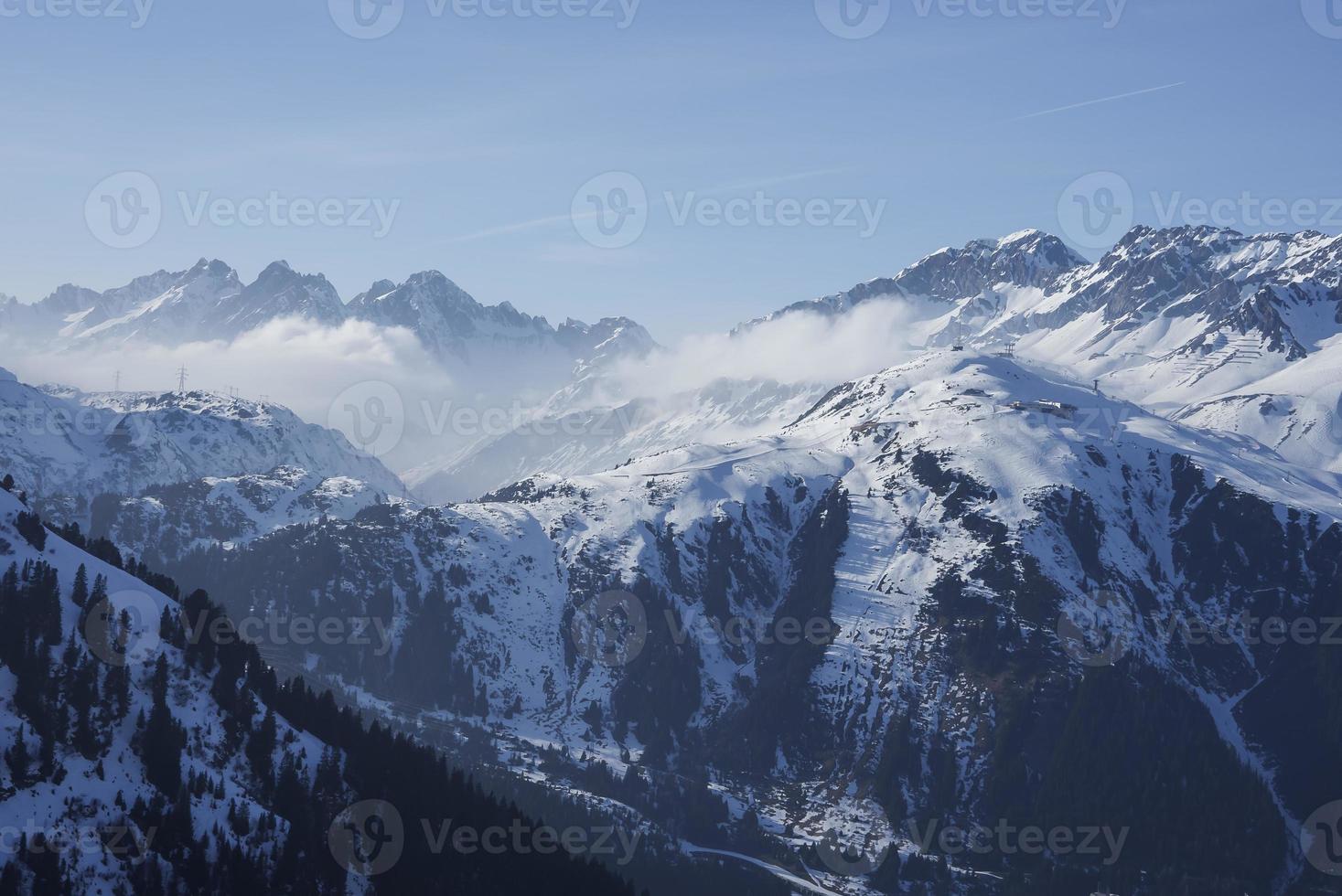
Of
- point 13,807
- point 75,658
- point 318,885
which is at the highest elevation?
point 75,658

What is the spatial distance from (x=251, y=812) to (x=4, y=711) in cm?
3530

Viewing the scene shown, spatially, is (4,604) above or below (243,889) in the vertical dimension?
above

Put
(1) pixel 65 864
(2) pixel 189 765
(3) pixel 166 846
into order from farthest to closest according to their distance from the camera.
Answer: (2) pixel 189 765, (3) pixel 166 846, (1) pixel 65 864

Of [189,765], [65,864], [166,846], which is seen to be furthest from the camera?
[189,765]

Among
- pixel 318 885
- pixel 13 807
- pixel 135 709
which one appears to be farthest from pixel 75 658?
pixel 318 885

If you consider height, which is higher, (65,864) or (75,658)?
(75,658)

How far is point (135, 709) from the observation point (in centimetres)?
19950

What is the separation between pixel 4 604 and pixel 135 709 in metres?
23.2

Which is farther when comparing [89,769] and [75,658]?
[75,658]

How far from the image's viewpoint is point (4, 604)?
7849 inches

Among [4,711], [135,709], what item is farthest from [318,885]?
[4,711]

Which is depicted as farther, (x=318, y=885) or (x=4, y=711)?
(x=318, y=885)

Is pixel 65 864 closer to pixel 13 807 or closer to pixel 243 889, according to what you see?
pixel 13 807

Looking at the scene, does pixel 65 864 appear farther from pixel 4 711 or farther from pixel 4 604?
pixel 4 604
